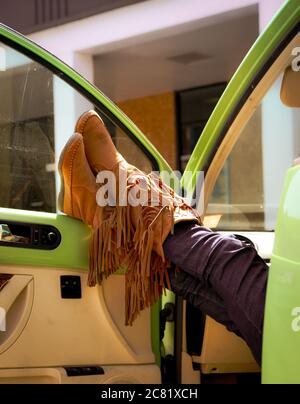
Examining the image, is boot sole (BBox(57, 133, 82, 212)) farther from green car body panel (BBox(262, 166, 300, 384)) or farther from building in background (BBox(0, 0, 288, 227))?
building in background (BBox(0, 0, 288, 227))

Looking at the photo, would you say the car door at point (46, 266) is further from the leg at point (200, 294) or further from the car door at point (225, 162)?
the leg at point (200, 294)

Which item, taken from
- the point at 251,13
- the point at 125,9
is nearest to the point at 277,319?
the point at 251,13

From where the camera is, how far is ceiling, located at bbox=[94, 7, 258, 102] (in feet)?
25.3

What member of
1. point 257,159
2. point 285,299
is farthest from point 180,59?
point 285,299

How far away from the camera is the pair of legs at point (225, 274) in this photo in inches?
77.0

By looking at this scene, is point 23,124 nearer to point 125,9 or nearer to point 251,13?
point 251,13

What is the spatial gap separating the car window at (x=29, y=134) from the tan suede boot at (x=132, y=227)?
141 millimetres

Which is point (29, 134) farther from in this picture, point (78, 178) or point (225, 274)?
point (225, 274)

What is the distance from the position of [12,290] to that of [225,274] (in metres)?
0.65

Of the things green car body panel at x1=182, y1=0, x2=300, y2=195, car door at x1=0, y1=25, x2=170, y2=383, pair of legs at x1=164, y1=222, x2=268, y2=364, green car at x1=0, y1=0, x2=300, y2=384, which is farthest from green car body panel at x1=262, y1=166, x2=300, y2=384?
car door at x1=0, y1=25, x2=170, y2=383

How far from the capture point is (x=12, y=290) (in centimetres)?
221

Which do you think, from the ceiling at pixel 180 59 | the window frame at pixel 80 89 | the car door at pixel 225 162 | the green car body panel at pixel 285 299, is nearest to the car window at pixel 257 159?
the car door at pixel 225 162

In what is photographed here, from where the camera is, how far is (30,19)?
28.9 ft

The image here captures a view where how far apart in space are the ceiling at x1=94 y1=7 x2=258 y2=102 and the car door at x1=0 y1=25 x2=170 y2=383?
486 centimetres
